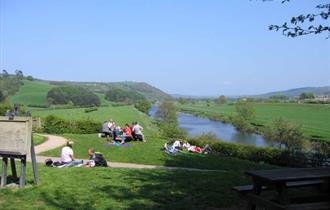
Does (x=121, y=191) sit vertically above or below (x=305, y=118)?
above

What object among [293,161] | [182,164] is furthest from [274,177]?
[293,161]

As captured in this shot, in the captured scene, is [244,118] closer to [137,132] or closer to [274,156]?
[274,156]

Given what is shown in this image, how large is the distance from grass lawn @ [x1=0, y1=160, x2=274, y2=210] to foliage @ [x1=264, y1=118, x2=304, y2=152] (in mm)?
51495

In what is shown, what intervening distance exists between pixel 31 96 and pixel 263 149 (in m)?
81.7

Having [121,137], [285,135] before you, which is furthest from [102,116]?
[121,137]

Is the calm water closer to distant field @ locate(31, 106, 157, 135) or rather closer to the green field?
distant field @ locate(31, 106, 157, 135)

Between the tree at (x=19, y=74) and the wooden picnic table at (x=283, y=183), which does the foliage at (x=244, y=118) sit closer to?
the tree at (x=19, y=74)

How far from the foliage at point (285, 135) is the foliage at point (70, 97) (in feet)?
180

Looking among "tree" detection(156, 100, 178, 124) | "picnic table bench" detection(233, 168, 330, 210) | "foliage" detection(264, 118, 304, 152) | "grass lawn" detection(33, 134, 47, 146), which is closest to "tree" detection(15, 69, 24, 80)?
"tree" detection(156, 100, 178, 124)

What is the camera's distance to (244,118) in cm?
9412

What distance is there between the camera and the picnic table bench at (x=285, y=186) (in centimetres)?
593

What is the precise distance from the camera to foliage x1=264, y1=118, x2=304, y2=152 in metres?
60.5

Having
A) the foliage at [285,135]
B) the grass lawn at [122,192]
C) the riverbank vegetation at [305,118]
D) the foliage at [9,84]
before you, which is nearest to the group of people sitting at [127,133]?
the grass lawn at [122,192]

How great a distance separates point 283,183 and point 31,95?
10625cm
